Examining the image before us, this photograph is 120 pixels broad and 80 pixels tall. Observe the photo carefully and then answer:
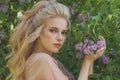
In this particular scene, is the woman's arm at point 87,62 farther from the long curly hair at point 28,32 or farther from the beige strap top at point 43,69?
the long curly hair at point 28,32

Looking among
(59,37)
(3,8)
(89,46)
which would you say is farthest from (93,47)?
(3,8)

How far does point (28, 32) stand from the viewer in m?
3.32

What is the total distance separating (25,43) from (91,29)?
Answer: 0.48 metres

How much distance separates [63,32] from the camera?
3.33 meters

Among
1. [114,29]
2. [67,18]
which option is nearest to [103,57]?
[114,29]

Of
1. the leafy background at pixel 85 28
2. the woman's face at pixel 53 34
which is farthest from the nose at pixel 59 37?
the leafy background at pixel 85 28

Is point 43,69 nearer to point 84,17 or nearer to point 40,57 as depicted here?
point 40,57

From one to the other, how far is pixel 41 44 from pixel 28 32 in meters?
0.12

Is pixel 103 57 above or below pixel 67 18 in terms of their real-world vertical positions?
below

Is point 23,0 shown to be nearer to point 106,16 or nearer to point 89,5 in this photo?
point 89,5

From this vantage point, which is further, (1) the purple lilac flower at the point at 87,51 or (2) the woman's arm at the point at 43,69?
(1) the purple lilac flower at the point at 87,51

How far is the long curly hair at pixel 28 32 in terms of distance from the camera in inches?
130

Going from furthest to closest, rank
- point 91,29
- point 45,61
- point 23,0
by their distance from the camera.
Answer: point 23,0 → point 91,29 → point 45,61

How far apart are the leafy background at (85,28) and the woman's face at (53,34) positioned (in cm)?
23
